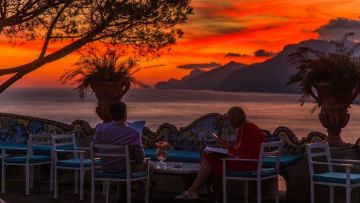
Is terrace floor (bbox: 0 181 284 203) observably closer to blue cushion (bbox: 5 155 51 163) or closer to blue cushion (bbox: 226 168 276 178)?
blue cushion (bbox: 5 155 51 163)

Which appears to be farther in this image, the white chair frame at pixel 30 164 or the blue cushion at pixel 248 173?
the white chair frame at pixel 30 164

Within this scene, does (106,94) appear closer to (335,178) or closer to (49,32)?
(49,32)

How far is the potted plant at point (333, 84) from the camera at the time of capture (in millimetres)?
8234

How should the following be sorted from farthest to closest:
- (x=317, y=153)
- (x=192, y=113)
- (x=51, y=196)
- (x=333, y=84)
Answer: (x=192, y=113) < (x=51, y=196) < (x=333, y=84) < (x=317, y=153)

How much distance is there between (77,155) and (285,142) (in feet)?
9.21

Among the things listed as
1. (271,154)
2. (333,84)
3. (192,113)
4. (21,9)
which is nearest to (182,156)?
(271,154)

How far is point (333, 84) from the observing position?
823 centimetres

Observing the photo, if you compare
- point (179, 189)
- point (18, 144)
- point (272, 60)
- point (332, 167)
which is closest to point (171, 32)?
point (18, 144)

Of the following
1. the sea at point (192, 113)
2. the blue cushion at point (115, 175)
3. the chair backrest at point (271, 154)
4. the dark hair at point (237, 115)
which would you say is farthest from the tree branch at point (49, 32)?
the sea at point (192, 113)

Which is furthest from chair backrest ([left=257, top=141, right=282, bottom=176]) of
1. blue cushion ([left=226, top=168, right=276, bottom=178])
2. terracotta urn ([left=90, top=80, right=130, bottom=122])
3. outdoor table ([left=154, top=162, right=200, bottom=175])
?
terracotta urn ([left=90, top=80, right=130, bottom=122])

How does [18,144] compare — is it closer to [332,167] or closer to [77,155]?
[77,155]

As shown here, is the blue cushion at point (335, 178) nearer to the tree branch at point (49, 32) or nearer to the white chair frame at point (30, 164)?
the white chair frame at point (30, 164)

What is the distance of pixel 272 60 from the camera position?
128875 millimetres

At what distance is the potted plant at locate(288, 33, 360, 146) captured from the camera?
27.0 feet
